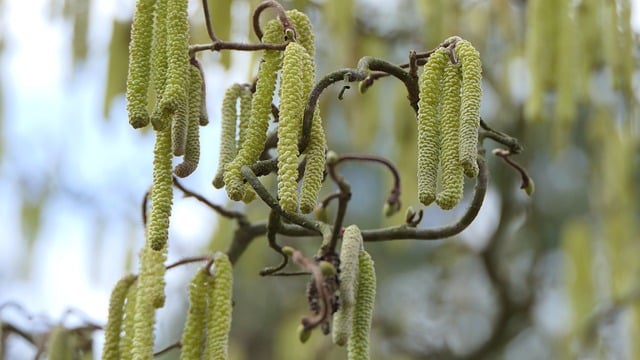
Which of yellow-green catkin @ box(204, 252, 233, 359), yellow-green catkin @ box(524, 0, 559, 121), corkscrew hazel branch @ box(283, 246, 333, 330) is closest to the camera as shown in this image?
corkscrew hazel branch @ box(283, 246, 333, 330)

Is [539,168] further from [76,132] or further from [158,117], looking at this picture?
[158,117]

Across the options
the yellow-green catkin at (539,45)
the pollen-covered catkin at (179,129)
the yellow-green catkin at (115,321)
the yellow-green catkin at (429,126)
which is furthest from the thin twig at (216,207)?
the yellow-green catkin at (539,45)

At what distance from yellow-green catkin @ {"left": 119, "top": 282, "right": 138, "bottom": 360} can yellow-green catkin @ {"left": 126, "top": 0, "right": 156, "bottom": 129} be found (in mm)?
242

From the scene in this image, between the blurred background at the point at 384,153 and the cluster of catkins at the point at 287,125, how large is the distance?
454 mm

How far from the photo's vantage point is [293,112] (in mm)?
725

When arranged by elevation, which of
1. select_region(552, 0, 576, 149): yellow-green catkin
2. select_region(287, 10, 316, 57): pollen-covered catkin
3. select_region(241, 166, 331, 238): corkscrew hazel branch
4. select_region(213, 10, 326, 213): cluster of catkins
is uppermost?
select_region(552, 0, 576, 149): yellow-green catkin

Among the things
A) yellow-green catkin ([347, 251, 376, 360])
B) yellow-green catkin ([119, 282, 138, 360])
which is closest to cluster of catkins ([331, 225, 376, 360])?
yellow-green catkin ([347, 251, 376, 360])

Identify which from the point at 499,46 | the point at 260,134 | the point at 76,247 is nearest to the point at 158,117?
the point at 260,134

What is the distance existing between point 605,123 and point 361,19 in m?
0.64

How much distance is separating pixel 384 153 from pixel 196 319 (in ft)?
6.32

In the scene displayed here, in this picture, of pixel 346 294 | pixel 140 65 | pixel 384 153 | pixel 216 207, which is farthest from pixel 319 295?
pixel 384 153

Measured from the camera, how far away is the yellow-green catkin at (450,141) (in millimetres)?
730

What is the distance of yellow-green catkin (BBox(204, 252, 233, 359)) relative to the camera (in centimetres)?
81

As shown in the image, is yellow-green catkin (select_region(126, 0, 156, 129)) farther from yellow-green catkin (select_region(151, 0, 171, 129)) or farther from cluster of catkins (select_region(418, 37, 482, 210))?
cluster of catkins (select_region(418, 37, 482, 210))
